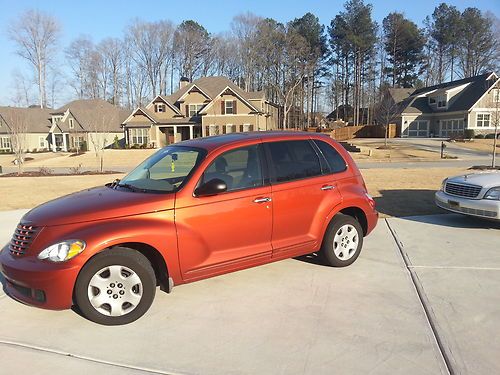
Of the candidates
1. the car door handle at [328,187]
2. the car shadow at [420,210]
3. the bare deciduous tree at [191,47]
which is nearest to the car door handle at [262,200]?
the car door handle at [328,187]

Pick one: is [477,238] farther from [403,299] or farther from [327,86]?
[327,86]

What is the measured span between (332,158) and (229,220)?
5.78 feet

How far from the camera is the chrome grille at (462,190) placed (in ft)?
22.9

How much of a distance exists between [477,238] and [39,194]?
11.5 m

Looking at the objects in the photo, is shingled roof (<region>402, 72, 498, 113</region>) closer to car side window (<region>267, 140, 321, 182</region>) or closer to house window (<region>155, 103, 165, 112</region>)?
house window (<region>155, 103, 165, 112</region>)

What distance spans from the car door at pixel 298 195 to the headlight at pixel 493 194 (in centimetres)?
325

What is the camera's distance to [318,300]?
4.20 m

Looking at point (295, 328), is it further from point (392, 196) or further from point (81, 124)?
point (81, 124)

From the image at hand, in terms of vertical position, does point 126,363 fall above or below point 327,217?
below

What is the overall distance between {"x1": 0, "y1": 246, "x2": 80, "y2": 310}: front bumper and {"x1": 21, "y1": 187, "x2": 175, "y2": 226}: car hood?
37 cm

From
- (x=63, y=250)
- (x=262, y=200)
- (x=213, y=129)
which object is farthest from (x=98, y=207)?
(x=213, y=129)

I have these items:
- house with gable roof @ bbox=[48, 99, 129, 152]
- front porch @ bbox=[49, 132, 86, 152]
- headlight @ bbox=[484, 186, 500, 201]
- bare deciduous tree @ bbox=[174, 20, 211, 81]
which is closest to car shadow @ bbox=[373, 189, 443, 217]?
headlight @ bbox=[484, 186, 500, 201]

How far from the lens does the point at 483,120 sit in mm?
47656

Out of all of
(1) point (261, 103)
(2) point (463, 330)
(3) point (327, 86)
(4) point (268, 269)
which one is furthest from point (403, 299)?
(3) point (327, 86)
